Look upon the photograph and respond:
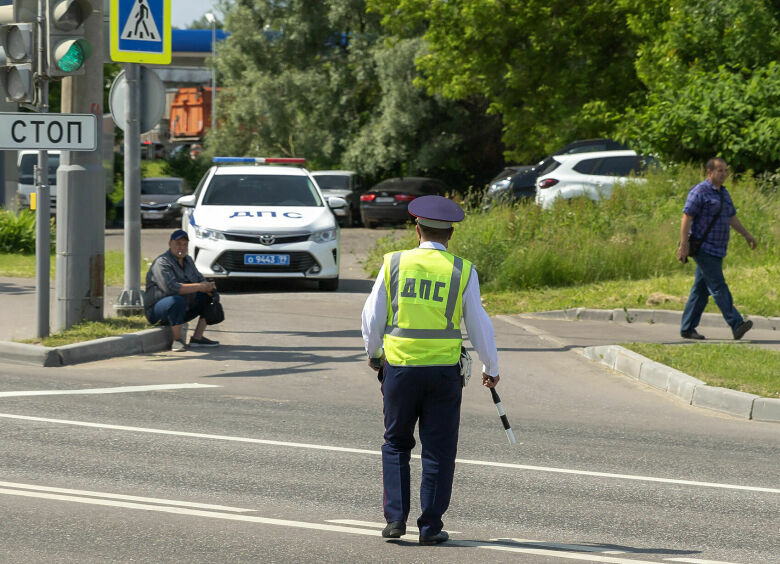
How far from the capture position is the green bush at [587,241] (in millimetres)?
16797

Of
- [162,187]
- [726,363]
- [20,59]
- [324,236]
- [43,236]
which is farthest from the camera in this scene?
[162,187]

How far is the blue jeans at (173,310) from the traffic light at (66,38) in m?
2.28

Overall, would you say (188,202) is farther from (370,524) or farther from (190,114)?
(190,114)

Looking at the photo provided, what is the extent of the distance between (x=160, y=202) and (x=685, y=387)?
2795 centimetres

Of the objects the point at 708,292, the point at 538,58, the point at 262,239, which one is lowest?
the point at 708,292

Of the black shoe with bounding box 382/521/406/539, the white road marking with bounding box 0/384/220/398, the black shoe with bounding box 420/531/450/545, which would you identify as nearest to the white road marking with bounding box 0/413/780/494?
the white road marking with bounding box 0/384/220/398

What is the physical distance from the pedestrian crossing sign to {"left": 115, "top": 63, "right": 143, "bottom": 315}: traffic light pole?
0.37m

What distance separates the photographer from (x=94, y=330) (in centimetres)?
1141

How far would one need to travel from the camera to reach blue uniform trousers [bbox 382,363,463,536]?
529cm

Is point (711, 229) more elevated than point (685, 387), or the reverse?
point (711, 229)

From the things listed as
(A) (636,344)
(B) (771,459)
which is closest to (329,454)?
(B) (771,459)

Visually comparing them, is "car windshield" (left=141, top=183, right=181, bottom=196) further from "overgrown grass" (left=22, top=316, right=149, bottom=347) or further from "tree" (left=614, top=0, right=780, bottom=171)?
"overgrown grass" (left=22, top=316, right=149, bottom=347)

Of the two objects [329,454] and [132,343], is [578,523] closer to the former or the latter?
[329,454]

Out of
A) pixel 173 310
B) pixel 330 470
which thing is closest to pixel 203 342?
pixel 173 310
